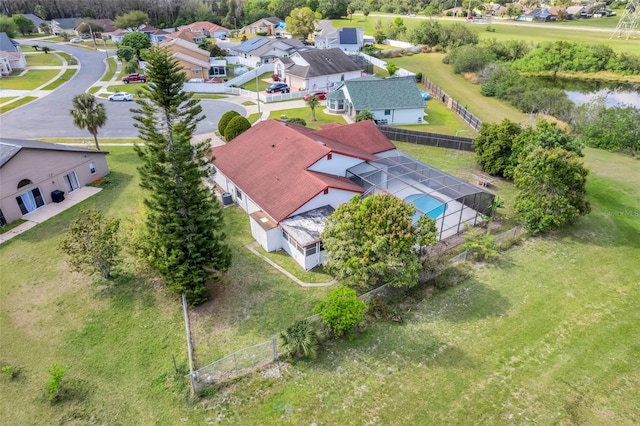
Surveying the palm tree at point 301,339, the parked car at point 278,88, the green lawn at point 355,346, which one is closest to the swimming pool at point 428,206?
the green lawn at point 355,346

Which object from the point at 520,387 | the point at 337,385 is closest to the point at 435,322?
the point at 520,387

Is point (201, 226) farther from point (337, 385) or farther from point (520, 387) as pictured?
point (520, 387)

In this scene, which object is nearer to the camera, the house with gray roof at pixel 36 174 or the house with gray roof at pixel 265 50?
the house with gray roof at pixel 36 174

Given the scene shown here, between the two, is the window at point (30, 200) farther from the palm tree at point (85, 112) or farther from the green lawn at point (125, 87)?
the green lawn at point (125, 87)

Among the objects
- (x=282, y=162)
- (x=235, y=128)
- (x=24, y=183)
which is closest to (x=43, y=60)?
(x=235, y=128)

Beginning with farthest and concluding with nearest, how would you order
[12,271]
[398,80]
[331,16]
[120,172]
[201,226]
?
[331,16]
[398,80]
[120,172]
[12,271]
[201,226]

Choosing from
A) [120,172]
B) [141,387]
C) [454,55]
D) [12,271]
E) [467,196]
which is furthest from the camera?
[454,55]
